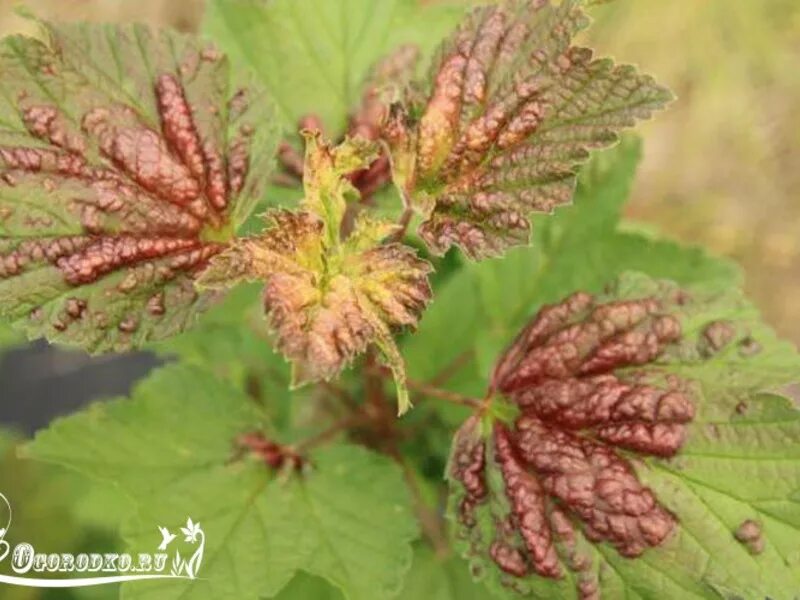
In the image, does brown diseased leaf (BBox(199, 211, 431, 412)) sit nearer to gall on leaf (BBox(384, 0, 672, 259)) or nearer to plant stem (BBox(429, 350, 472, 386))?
gall on leaf (BBox(384, 0, 672, 259))

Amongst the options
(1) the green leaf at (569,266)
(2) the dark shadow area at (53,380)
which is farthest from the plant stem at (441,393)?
(2) the dark shadow area at (53,380)

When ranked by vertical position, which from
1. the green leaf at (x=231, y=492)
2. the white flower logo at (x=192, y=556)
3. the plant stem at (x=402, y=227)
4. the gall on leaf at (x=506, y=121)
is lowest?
the white flower logo at (x=192, y=556)

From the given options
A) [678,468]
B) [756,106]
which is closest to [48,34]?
[678,468]

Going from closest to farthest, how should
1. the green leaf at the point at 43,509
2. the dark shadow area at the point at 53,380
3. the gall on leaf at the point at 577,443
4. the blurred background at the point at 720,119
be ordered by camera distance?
the gall on leaf at the point at 577,443
the green leaf at the point at 43,509
the dark shadow area at the point at 53,380
the blurred background at the point at 720,119

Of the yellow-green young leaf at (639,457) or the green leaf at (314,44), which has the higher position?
the green leaf at (314,44)

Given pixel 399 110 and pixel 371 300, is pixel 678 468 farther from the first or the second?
pixel 399 110

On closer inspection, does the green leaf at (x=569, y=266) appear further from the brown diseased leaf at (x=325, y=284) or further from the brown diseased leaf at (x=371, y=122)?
the brown diseased leaf at (x=325, y=284)

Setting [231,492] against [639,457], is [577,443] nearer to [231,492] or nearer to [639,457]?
[639,457]
